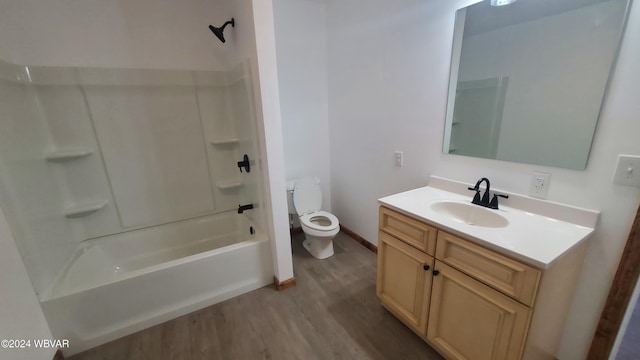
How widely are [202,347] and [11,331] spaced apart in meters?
0.87

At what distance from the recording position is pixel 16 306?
1198 millimetres

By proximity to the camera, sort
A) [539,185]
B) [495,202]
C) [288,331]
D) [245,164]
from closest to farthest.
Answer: [539,185] → [495,202] → [288,331] → [245,164]

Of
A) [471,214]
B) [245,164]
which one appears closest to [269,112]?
[245,164]

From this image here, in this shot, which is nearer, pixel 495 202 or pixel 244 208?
pixel 495 202

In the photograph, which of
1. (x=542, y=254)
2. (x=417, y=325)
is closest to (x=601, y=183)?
(x=542, y=254)

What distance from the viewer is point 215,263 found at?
1.78 m

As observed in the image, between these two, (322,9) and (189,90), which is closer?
(189,90)

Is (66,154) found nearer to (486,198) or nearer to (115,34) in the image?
(115,34)

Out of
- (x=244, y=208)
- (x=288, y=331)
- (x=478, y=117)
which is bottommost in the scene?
(x=288, y=331)

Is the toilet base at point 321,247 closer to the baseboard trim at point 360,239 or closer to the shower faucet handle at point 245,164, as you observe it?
the baseboard trim at point 360,239

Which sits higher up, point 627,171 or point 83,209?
point 627,171

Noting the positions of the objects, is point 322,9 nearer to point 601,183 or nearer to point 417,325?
point 601,183

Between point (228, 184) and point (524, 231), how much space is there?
2.32m

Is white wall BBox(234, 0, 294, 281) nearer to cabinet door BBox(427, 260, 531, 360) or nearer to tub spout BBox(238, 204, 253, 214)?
tub spout BBox(238, 204, 253, 214)
